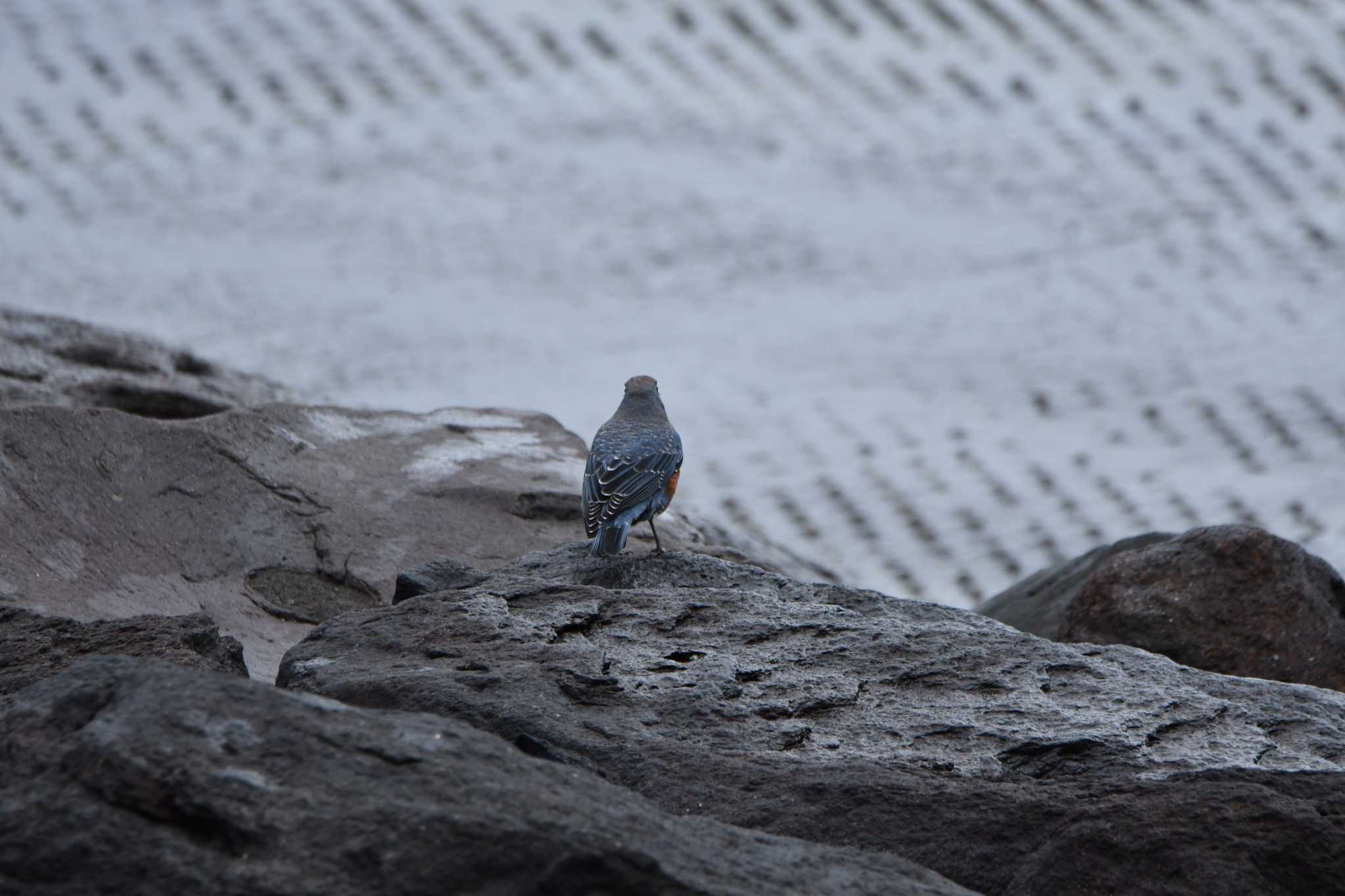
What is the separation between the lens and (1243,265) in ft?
27.7

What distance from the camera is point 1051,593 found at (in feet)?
16.0

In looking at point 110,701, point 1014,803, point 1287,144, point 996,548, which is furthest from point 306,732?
point 1287,144

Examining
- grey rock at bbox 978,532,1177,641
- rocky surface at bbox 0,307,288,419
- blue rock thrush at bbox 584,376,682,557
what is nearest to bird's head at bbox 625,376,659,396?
blue rock thrush at bbox 584,376,682,557

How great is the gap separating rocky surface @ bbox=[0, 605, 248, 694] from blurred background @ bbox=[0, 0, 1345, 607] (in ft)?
11.3

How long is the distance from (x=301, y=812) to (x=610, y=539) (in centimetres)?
166

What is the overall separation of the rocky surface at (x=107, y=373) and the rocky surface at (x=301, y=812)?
2701 mm

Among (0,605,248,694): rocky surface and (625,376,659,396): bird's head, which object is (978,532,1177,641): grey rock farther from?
(0,605,248,694): rocky surface

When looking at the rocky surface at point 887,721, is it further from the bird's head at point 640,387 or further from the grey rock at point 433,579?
the bird's head at point 640,387

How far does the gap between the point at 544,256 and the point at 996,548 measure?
3021mm

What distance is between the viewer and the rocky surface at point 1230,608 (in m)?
4.17

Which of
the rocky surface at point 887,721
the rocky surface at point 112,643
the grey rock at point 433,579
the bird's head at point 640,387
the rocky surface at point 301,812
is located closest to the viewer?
the rocky surface at point 301,812

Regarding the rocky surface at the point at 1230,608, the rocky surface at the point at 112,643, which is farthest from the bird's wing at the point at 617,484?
the rocky surface at the point at 1230,608

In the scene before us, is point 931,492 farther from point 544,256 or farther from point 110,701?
point 110,701

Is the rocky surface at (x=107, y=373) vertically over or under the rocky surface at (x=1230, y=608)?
over
